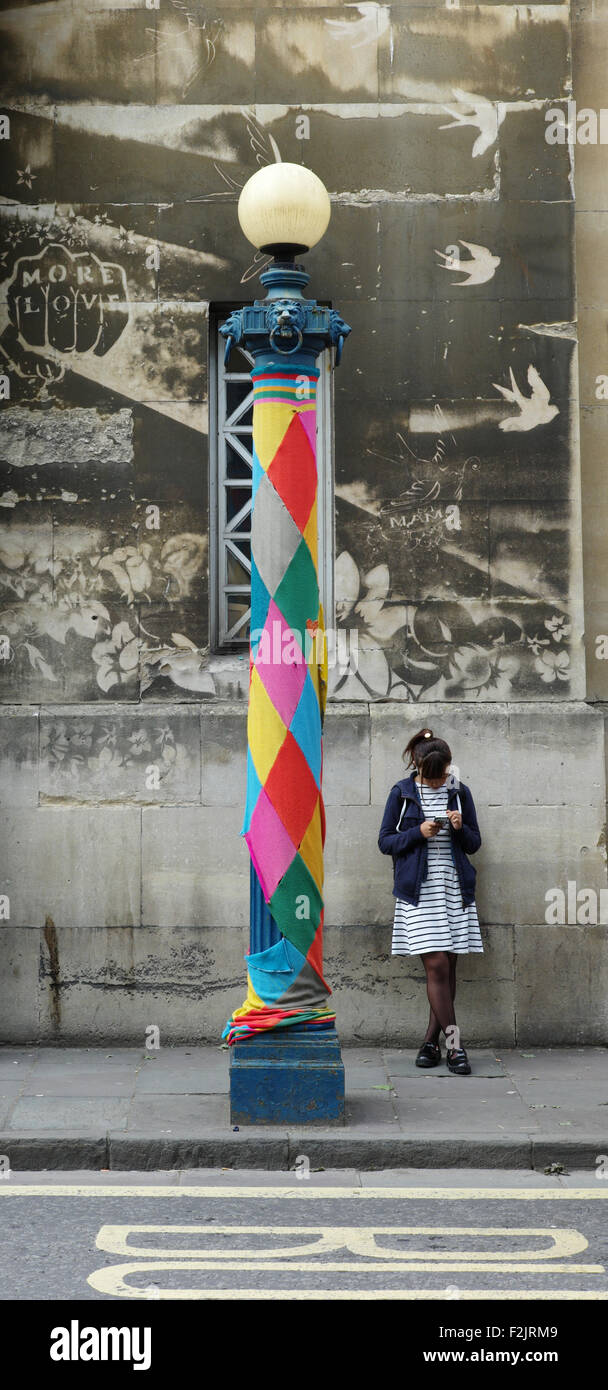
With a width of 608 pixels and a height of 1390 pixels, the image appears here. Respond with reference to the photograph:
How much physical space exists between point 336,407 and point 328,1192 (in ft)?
15.6

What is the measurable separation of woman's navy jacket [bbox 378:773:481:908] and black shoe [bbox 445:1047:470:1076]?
80cm

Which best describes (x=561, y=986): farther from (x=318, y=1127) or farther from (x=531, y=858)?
(x=318, y=1127)

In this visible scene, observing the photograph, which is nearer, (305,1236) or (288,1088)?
(305,1236)

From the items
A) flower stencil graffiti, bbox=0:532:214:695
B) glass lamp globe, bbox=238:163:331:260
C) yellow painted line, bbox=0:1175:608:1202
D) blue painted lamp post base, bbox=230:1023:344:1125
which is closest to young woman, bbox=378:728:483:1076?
blue painted lamp post base, bbox=230:1023:344:1125

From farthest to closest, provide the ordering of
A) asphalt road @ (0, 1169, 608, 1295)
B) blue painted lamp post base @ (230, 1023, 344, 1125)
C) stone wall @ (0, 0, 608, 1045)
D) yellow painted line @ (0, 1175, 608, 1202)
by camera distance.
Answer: stone wall @ (0, 0, 608, 1045)
blue painted lamp post base @ (230, 1023, 344, 1125)
yellow painted line @ (0, 1175, 608, 1202)
asphalt road @ (0, 1169, 608, 1295)

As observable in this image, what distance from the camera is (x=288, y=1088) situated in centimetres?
678

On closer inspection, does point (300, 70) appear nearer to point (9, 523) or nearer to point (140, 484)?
point (140, 484)

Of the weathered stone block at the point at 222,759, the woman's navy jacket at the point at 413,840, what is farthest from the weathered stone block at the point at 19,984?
the woman's navy jacket at the point at 413,840

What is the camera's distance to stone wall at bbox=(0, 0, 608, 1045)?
873 centimetres

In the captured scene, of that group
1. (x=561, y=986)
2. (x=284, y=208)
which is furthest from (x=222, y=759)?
(x=284, y=208)

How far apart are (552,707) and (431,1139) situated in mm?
3083

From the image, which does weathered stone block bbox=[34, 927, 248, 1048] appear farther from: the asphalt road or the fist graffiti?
the fist graffiti

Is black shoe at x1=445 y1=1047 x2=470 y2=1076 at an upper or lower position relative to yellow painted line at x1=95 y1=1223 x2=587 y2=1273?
upper

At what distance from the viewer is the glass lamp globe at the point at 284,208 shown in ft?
22.2
